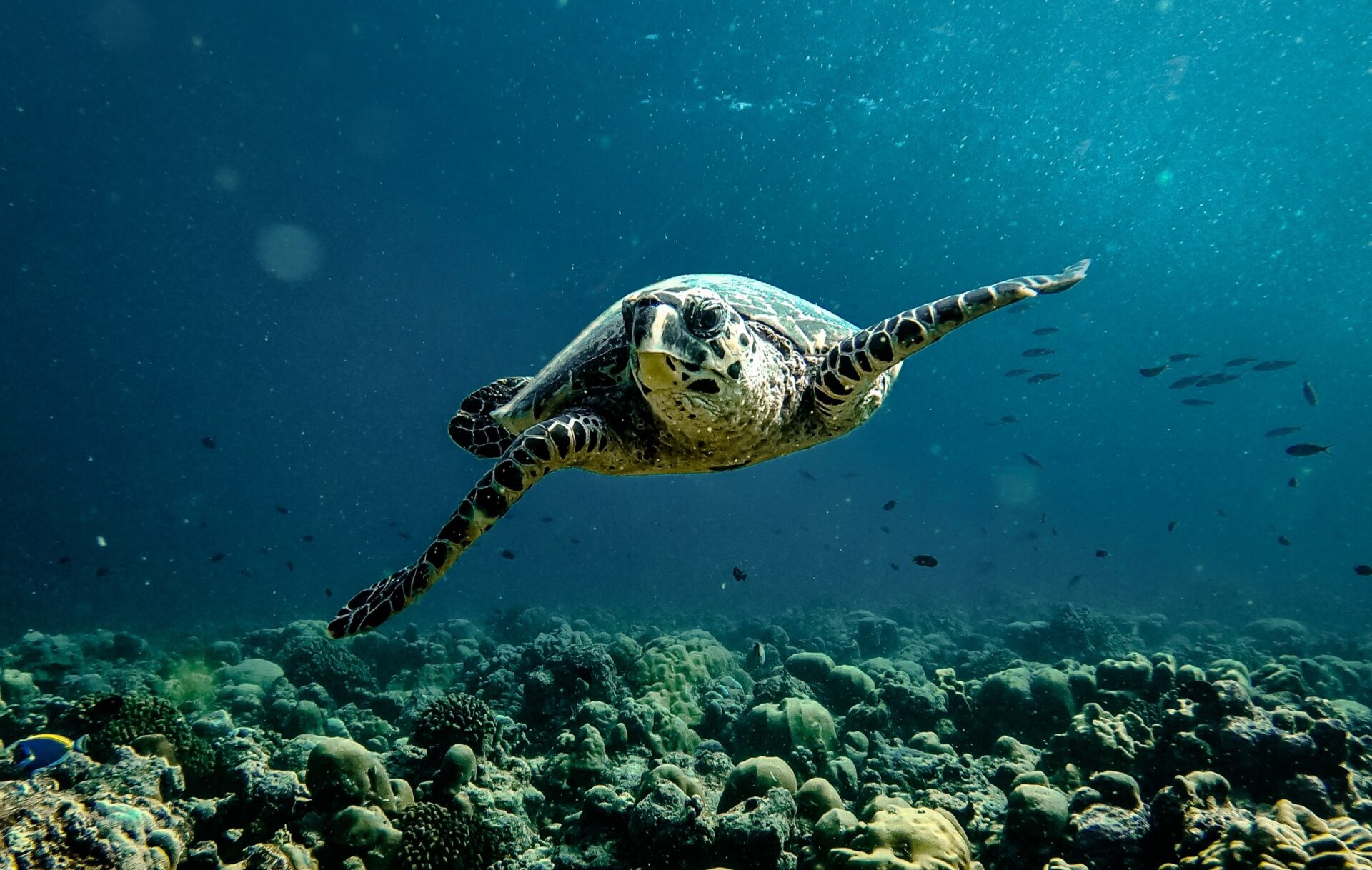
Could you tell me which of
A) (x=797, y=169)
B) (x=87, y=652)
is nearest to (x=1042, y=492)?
(x=797, y=169)

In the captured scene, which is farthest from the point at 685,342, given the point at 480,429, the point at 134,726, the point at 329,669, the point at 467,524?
the point at 329,669

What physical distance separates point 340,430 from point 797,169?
63.3 m

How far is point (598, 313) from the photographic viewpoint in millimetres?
42656

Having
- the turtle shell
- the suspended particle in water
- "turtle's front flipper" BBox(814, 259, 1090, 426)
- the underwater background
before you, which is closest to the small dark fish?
the underwater background

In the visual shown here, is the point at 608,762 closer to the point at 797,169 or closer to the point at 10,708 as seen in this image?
the point at 10,708

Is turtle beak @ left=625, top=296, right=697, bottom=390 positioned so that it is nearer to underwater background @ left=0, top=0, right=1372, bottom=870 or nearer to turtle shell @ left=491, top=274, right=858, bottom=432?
turtle shell @ left=491, top=274, right=858, bottom=432

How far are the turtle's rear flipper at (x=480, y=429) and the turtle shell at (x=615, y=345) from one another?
1.36ft

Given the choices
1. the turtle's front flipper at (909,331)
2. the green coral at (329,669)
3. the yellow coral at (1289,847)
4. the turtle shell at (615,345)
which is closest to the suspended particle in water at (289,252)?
the green coral at (329,669)

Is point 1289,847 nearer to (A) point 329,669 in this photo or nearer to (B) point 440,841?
(B) point 440,841

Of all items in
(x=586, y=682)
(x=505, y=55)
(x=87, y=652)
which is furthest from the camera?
(x=505, y=55)

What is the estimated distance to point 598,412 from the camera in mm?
4391

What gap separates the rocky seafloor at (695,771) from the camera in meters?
3.37

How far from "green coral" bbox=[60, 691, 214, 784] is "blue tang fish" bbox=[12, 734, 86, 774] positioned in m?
0.29

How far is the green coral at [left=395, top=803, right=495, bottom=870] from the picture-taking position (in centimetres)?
380
